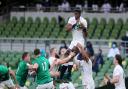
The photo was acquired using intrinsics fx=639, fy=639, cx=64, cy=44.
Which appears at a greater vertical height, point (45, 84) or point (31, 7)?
point (45, 84)

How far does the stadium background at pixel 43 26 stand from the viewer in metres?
25.2

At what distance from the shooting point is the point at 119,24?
1193 inches

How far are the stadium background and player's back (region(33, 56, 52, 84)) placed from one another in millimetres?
10144

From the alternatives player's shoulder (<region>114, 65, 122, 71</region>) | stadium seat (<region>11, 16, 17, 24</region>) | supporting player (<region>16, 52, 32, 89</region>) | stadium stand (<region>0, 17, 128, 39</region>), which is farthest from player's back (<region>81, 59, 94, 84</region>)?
stadium seat (<region>11, 16, 17, 24</region>)

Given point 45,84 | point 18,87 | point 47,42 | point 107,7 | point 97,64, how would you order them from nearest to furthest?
point 45,84, point 18,87, point 97,64, point 47,42, point 107,7

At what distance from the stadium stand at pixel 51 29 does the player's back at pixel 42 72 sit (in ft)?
51.1

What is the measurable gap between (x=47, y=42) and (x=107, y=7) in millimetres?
9521

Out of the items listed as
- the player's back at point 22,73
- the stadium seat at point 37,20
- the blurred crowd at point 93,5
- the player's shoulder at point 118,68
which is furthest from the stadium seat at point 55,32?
the player's shoulder at point 118,68

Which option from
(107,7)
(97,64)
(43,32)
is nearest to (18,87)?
(97,64)

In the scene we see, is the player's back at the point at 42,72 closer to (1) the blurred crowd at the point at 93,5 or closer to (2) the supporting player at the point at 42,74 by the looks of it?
(2) the supporting player at the point at 42,74

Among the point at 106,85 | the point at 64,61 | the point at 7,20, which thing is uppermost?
the point at 64,61

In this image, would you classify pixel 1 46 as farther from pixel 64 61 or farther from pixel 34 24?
pixel 64 61

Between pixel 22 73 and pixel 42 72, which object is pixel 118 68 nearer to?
pixel 42 72

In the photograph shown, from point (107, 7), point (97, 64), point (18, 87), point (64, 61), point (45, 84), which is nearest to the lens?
point (64, 61)
